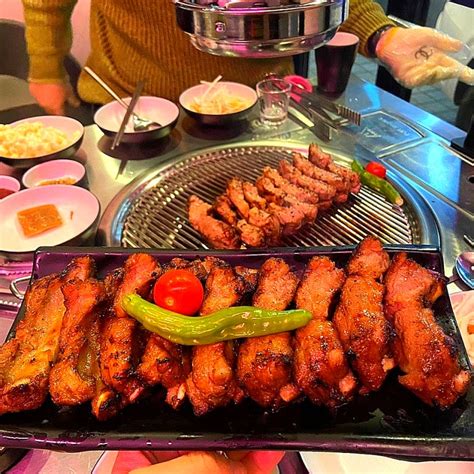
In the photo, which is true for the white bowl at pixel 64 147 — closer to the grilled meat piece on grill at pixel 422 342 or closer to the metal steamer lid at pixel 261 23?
the metal steamer lid at pixel 261 23

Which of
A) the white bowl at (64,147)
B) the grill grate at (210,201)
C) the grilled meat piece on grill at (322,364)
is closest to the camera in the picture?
the grilled meat piece on grill at (322,364)

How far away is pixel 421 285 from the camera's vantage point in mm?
1738

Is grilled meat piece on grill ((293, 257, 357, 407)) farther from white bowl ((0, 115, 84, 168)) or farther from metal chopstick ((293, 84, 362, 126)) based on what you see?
white bowl ((0, 115, 84, 168))

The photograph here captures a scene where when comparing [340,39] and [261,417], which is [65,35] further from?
[261,417]

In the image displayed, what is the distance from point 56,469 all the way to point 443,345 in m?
1.44

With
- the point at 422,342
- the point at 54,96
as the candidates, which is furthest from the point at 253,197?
the point at 54,96

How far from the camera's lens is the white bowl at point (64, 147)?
325 cm

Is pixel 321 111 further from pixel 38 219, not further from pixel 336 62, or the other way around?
pixel 38 219

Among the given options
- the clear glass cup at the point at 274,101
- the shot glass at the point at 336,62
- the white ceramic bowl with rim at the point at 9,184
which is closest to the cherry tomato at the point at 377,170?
the clear glass cup at the point at 274,101

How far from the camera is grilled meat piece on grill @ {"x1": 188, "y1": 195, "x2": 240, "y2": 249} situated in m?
2.64

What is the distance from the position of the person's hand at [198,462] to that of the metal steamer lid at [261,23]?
1.28 metres

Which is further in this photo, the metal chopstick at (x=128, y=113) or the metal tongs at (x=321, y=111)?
the metal tongs at (x=321, y=111)

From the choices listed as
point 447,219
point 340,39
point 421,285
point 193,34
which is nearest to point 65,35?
point 340,39

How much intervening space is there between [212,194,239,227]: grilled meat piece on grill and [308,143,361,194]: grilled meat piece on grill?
670 millimetres
